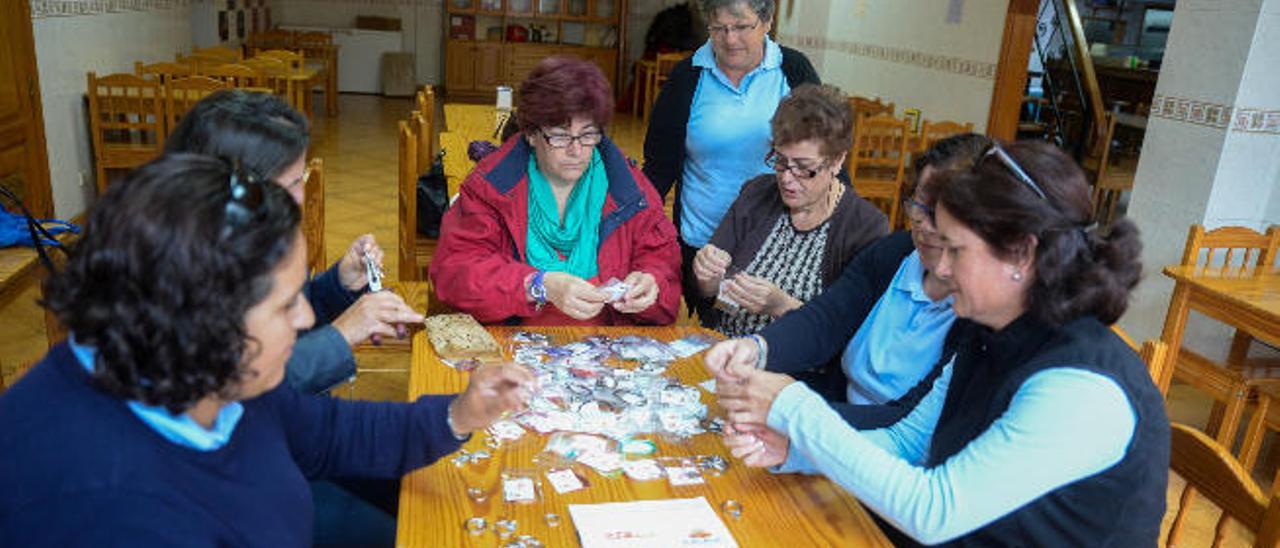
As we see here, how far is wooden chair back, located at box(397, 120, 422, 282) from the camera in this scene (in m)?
3.97

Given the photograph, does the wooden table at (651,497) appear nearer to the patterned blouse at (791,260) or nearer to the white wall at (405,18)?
the patterned blouse at (791,260)

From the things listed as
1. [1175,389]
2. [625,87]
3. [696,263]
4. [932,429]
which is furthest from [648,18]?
[932,429]

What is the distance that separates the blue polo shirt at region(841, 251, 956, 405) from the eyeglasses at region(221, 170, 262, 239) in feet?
5.04

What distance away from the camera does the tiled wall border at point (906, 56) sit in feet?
22.1

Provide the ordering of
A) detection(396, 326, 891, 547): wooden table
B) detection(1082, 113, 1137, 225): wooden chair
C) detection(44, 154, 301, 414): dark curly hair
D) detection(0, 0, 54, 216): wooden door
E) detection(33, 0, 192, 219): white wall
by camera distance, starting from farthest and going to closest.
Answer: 1. detection(1082, 113, 1137, 225): wooden chair
2. detection(33, 0, 192, 219): white wall
3. detection(0, 0, 54, 216): wooden door
4. detection(396, 326, 891, 547): wooden table
5. detection(44, 154, 301, 414): dark curly hair

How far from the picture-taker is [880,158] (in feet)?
20.0

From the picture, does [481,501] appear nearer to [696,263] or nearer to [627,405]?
[627,405]

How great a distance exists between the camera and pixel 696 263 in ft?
9.11

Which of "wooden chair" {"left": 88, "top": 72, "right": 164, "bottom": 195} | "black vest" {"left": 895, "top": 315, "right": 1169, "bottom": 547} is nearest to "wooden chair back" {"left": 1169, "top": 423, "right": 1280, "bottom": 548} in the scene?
"black vest" {"left": 895, "top": 315, "right": 1169, "bottom": 547}

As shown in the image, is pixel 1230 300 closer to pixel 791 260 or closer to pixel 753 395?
pixel 791 260

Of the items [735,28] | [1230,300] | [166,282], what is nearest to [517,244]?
[735,28]

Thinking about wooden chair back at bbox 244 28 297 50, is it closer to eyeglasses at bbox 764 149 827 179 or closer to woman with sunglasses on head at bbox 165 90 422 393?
eyeglasses at bbox 764 149 827 179

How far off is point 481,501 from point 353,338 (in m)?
0.59

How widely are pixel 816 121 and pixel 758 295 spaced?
0.52 m
